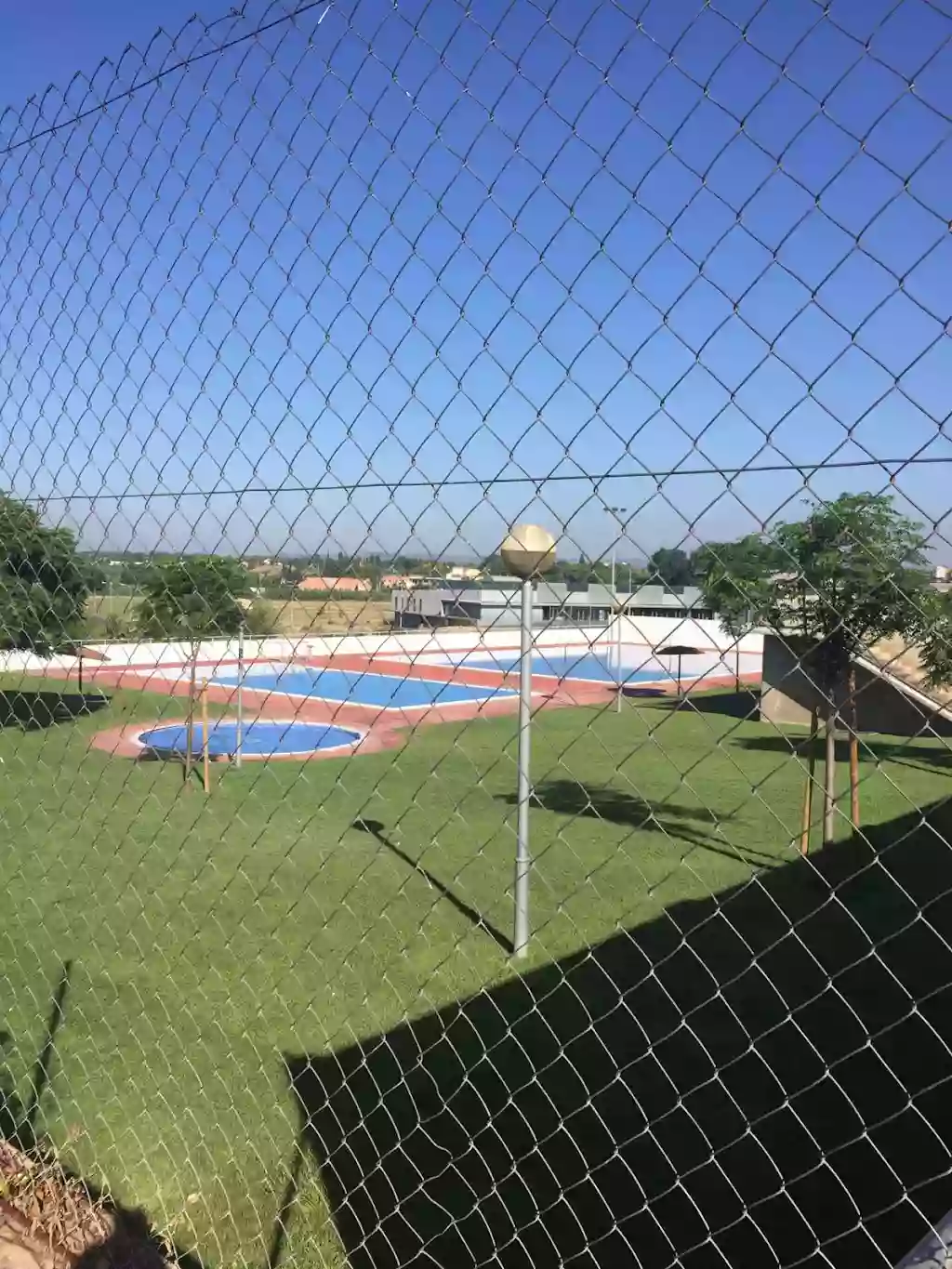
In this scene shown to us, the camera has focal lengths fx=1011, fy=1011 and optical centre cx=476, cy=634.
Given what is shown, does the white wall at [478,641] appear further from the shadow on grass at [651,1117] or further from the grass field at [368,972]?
the shadow on grass at [651,1117]

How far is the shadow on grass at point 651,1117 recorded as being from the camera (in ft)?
9.55

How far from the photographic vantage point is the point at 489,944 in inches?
216

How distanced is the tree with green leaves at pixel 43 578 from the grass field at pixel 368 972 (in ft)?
1.35

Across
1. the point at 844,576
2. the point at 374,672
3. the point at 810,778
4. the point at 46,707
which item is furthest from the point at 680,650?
the point at 46,707

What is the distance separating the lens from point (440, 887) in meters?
6.72

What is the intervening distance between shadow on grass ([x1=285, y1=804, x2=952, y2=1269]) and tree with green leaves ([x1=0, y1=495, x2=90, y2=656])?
1571mm

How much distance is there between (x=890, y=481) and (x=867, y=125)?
372 millimetres

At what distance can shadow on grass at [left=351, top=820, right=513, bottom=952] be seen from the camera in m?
5.66

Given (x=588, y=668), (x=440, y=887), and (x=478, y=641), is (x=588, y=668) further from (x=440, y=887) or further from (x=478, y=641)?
(x=440, y=887)

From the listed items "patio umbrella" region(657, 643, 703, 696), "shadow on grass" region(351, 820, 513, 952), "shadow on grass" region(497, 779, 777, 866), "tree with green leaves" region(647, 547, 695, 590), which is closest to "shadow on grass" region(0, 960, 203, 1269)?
"patio umbrella" region(657, 643, 703, 696)

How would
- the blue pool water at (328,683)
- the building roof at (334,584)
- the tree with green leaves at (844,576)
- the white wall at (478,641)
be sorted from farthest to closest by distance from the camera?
the blue pool water at (328,683) < the building roof at (334,584) < the white wall at (478,641) < the tree with green leaves at (844,576)

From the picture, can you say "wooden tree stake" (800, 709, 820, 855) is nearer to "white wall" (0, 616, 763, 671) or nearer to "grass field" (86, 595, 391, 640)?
"white wall" (0, 616, 763, 671)

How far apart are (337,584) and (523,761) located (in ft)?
4.99

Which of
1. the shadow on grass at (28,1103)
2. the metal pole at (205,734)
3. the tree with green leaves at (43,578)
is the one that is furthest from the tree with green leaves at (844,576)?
the shadow on grass at (28,1103)
